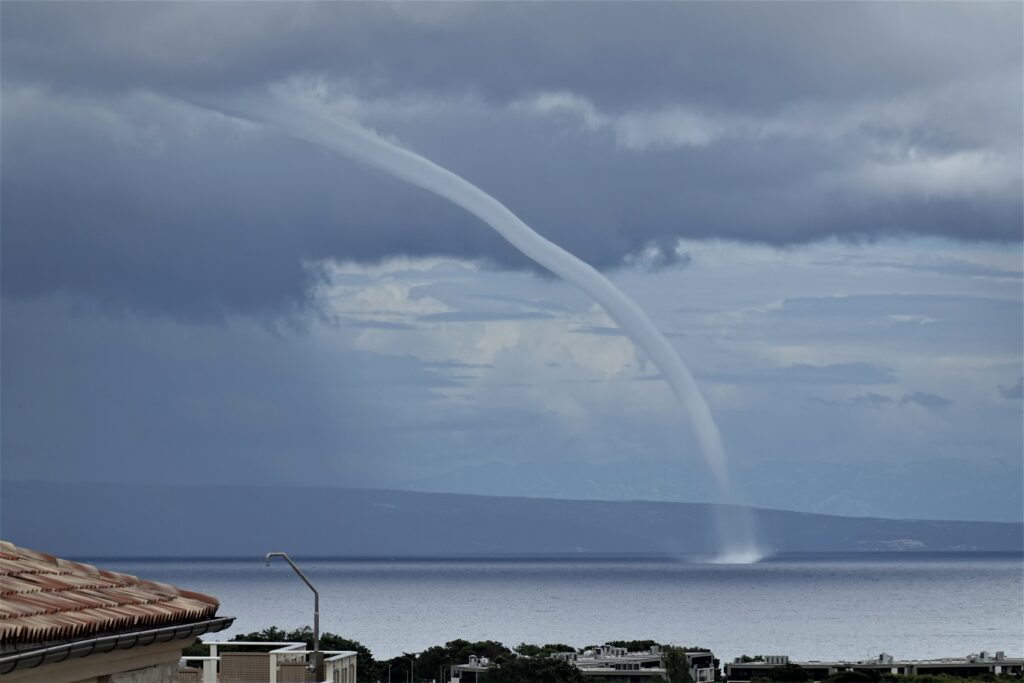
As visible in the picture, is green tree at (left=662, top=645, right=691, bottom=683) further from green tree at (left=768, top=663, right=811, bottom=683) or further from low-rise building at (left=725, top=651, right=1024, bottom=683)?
low-rise building at (left=725, top=651, right=1024, bottom=683)

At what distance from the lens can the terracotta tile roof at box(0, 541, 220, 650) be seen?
9281mm

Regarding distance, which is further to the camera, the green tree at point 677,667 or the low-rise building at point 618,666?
the low-rise building at point 618,666

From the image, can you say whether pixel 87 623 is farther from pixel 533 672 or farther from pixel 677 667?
pixel 533 672

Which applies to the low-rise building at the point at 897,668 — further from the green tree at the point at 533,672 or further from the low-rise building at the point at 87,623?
the low-rise building at the point at 87,623

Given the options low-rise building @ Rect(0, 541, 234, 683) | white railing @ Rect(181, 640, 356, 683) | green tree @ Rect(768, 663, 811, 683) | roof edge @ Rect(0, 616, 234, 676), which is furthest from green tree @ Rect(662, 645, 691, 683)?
roof edge @ Rect(0, 616, 234, 676)

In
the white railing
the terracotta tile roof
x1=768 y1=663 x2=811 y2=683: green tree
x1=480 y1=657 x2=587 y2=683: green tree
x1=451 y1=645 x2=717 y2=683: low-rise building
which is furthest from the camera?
x1=768 y1=663 x2=811 y2=683: green tree

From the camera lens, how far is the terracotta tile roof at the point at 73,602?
30.5 feet

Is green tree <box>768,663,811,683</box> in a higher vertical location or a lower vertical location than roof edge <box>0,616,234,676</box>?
higher

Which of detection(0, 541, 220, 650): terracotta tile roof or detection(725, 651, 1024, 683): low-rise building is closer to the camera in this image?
detection(0, 541, 220, 650): terracotta tile roof

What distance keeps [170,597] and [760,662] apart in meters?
150

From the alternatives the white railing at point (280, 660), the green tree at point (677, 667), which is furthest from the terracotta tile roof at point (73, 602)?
the green tree at point (677, 667)

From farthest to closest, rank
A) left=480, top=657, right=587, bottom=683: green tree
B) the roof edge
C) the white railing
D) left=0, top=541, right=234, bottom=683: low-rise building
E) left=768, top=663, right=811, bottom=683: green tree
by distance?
1. left=768, top=663, right=811, bottom=683: green tree
2. left=480, top=657, right=587, bottom=683: green tree
3. the white railing
4. left=0, top=541, right=234, bottom=683: low-rise building
5. the roof edge

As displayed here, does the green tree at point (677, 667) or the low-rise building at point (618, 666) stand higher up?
the low-rise building at point (618, 666)

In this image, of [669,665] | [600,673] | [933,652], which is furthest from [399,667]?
[933,652]
